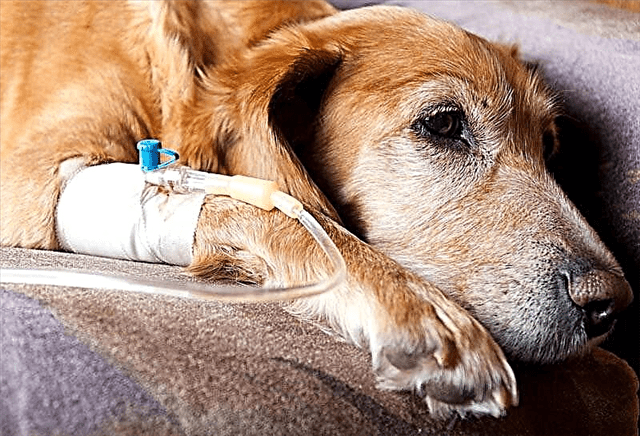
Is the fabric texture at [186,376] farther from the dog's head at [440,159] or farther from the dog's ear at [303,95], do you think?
the dog's ear at [303,95]

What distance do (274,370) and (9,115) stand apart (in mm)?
794

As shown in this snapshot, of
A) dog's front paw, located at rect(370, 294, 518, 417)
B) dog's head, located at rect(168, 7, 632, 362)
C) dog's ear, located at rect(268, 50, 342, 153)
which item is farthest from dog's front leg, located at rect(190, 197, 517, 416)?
dog's ear, located at rect(268, 50, 342, 153)

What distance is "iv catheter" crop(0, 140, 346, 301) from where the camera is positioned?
905 mm

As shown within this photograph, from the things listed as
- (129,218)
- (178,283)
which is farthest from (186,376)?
(129,218)

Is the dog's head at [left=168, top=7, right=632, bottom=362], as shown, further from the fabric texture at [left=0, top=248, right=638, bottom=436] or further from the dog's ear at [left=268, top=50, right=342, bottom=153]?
the fabric texture at [left=0, top=248, right=638, bottom=436]

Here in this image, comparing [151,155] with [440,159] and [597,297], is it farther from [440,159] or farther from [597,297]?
[597,297]

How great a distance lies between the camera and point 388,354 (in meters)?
0.90

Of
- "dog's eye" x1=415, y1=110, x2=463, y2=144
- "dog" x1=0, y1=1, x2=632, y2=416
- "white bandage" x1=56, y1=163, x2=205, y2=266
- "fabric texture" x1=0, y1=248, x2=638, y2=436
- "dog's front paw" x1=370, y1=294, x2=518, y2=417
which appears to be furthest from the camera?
"dog's eye" x1=415, y1=110, x2=463, y2=144

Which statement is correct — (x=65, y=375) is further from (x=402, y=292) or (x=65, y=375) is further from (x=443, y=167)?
(x=443, y=167)

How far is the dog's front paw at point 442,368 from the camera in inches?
35.0

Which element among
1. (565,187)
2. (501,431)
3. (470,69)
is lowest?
(501,431)

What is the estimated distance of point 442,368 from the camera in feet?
2.95

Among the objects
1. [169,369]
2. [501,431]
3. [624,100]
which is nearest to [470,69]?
[624,100]

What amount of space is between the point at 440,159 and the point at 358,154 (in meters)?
0.12
